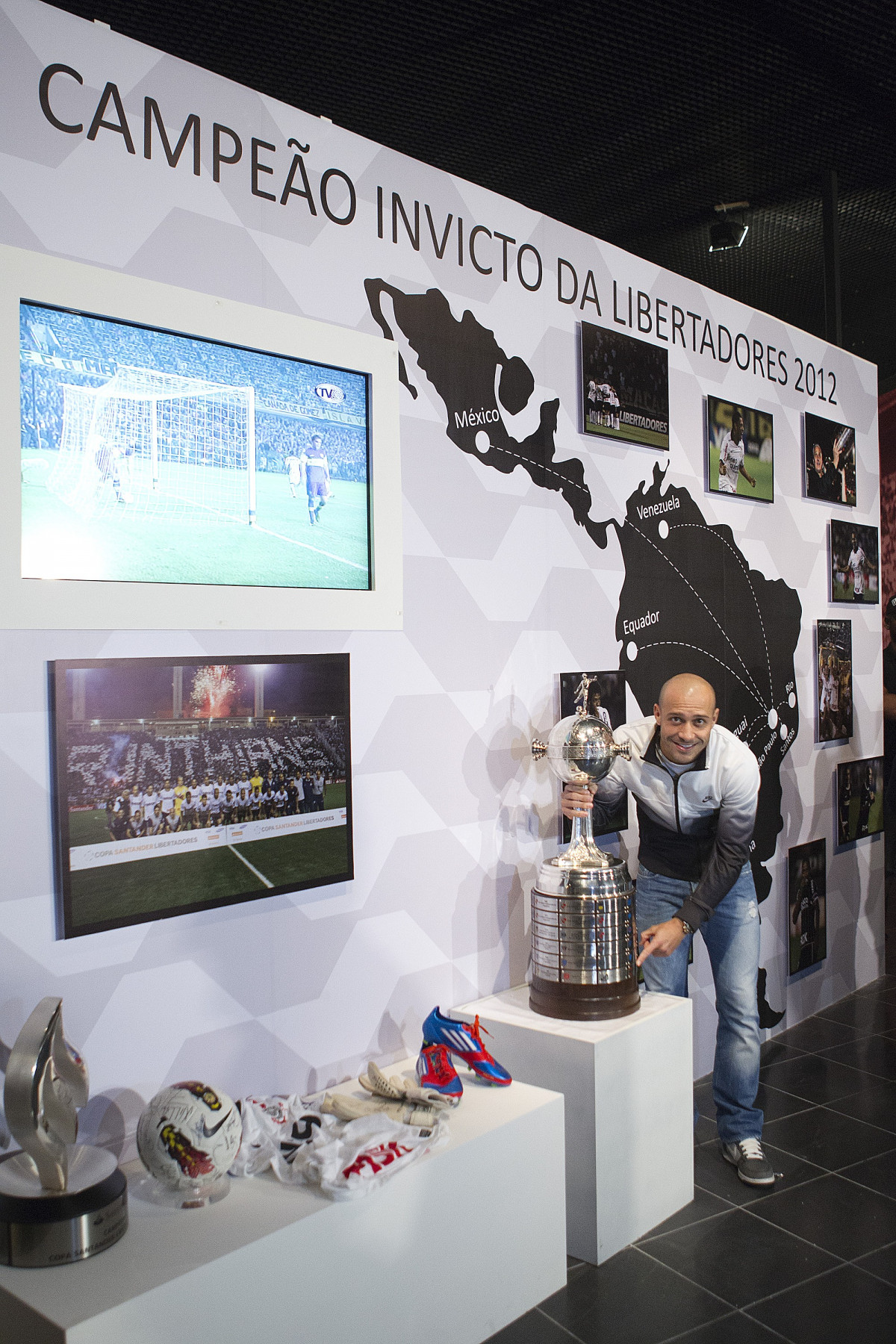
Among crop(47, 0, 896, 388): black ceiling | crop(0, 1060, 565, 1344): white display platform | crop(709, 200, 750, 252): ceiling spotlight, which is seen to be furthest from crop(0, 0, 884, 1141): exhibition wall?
crop(709, 200, 750, 252): ceiling spotlight

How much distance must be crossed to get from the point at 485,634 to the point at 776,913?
211 cm

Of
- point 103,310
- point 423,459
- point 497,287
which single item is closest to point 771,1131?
point 423,459

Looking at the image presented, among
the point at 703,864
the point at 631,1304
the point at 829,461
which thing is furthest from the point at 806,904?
the point at 631,1304

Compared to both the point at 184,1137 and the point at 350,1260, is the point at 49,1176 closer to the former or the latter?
the point at 184,1137

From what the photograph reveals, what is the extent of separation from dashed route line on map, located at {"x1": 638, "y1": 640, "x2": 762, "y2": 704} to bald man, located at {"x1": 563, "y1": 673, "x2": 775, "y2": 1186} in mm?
464

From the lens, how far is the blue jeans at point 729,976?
3285 millimetres

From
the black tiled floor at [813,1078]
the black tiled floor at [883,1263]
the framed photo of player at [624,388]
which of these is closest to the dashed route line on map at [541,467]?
the framed photo of player at [624,388]

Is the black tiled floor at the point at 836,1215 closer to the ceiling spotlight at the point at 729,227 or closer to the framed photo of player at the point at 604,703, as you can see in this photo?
the framed photo of player at the point at 604,703

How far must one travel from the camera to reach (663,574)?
3.89 metres

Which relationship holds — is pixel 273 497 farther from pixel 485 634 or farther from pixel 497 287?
pixel 497 287

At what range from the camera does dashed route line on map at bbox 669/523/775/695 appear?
4.01 metres

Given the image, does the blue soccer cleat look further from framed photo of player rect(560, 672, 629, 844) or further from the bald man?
framed photo of player rect(560, 672, 629, 844)

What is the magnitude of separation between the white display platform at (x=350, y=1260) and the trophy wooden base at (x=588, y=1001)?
0.29 m

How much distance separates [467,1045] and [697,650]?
6.38ft
